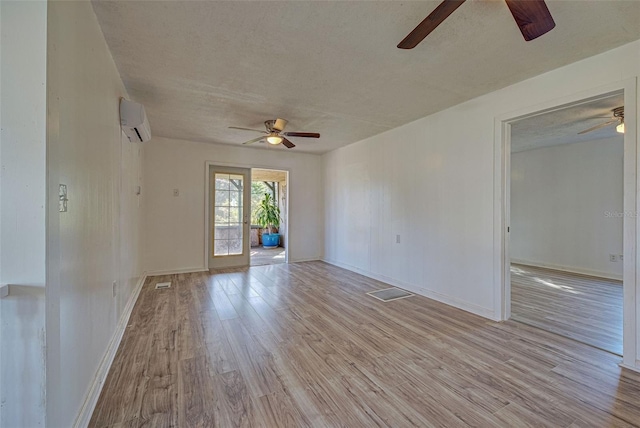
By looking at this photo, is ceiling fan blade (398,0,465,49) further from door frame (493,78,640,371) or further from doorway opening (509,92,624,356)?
doorway opening (509,92,624,356)

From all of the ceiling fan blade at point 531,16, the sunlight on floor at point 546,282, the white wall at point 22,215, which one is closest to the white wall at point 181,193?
the white wall at point 22,215

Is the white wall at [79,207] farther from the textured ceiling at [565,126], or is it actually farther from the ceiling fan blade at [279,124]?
the textured ceiling at [565,126]

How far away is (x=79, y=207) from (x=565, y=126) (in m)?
5.72

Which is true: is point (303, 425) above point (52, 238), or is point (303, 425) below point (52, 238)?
below

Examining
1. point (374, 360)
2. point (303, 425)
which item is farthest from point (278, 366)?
point (374, 360)

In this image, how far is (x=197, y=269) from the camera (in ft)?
16.9

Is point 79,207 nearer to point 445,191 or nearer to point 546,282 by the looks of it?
point 445,191

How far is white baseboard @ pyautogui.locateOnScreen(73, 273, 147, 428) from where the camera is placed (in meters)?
1.47

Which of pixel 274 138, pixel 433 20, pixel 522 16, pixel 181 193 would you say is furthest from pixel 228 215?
pixel 522 16

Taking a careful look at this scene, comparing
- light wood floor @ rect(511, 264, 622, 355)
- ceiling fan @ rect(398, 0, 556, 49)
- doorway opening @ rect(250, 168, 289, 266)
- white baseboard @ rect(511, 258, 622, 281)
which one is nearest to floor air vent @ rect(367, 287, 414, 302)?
light wood floor @ rect(511, 264, 622, 355)

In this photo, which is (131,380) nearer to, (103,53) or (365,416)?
(365,416)

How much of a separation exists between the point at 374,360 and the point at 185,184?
444 cm

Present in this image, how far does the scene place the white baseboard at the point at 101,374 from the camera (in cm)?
147

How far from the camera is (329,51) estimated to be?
2.23 meters
